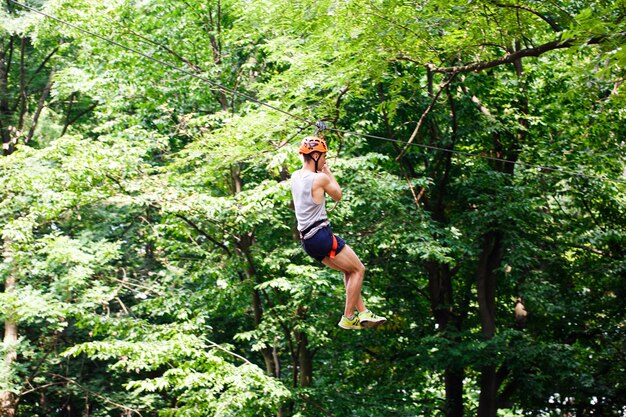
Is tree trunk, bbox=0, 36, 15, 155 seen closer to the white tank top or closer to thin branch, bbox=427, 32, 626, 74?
thin branch, bbox=427, 32, 626, 74

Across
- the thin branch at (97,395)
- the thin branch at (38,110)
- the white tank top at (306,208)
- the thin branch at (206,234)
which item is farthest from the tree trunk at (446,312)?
the thin branch at (38,110)

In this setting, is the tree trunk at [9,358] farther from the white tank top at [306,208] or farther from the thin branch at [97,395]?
the white tank top at [306,208]

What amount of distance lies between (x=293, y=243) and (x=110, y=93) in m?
4.42

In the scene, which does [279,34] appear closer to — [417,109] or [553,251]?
[417,109]

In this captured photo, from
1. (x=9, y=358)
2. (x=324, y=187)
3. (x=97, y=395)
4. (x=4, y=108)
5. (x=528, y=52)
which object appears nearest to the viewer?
(x=324, y=187)

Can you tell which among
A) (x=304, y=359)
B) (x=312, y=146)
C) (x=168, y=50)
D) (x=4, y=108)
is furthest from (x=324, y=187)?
(x=4, y=108)

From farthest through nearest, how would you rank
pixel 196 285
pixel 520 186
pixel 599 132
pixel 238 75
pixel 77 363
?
1. pixel 77 363
2. pixel 196 285
3. pixel 238 75
4. pixel 520 186
5. pixel 599 132

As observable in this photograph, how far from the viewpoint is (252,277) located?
38.4ft

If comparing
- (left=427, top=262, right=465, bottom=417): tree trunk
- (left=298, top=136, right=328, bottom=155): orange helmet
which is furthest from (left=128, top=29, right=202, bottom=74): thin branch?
(left=298, top=136, right=328, bottom=155): orange helmet

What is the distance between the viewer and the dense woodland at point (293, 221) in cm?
1041

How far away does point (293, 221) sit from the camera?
11977mm

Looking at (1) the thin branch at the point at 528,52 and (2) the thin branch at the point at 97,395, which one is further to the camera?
(2) the thin branch at the point at 97,395

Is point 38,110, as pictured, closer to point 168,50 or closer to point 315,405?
point 168,50

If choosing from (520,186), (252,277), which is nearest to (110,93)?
(252,277)
